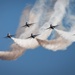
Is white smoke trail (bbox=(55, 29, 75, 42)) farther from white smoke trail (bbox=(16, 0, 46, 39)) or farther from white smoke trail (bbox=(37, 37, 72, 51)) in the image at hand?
white smoke trail (bbox=(16, 0, 46, 39))

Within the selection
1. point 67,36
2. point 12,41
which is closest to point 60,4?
point 67,36

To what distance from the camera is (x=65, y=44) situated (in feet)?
17.3

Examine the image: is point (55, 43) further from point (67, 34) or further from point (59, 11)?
point (59, 11)

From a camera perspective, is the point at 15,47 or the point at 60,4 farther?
the point at 15,47

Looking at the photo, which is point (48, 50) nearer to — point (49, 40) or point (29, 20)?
point (49, 40)

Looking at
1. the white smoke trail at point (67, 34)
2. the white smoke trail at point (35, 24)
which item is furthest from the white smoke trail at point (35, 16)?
the white smoke trail at point (67, 34)

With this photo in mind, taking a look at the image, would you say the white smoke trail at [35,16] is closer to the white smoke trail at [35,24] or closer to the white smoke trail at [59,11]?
the white smoke trail at [35,24]

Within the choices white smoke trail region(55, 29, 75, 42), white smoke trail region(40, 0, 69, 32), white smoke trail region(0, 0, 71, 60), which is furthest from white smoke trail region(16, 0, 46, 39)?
white smoke trail region(55, 29, 75, 42)

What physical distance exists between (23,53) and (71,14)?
1.69 metres

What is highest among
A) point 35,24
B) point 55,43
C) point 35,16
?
point 35,16

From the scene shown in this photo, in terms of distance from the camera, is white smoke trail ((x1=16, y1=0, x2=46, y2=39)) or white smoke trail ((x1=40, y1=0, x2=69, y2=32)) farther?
white smoke trail ((x1=16, y1=0, x2=46, y2=39))

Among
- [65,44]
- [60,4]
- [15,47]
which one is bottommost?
[65,44]

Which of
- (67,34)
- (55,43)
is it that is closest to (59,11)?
(67,34)

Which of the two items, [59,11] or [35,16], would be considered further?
[35,16]
